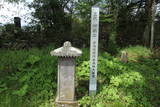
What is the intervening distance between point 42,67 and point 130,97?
2331 millimetres

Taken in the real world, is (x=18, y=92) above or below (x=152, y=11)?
below

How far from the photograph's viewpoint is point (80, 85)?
3.87 m

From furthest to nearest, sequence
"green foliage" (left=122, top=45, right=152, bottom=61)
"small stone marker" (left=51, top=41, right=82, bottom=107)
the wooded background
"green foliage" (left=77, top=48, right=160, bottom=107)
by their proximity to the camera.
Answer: the wooded background → "green foliage" (left=122, top=45, right=152, bottom=61) → "green foliage" (left=77, top=48, right=160, bottom=107) → "small stone marker" (left=51, top=41, right=82, bottom=107)

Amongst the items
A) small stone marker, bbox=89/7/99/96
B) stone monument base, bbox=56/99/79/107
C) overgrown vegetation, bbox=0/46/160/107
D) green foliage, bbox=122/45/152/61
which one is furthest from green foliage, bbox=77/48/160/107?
green foliage, bbox=122/45/152/61

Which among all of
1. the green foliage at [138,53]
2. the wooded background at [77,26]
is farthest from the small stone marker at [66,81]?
the wooded background at [77,26]

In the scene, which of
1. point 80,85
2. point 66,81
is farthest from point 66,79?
point 80,85

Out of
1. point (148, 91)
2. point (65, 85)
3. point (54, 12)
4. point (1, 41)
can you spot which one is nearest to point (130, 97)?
point (148, 91)

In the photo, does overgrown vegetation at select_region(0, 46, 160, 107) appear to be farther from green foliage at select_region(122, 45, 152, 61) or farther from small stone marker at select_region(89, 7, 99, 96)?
green foliage at select_region(122, 45, 152, 61)

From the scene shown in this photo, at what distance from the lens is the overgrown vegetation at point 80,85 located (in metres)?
3.33

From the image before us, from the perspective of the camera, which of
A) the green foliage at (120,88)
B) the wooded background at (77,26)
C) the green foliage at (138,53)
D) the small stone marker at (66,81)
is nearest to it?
the small stone marker at (66,81)

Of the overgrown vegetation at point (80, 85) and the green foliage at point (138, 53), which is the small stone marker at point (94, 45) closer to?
the overgrown vegetation at point (80, 85)

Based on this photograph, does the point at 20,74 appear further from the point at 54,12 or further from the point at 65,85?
the point at 54,12

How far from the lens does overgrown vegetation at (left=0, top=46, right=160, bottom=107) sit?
333 centimetres

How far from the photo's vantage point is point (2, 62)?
15.4 feet
